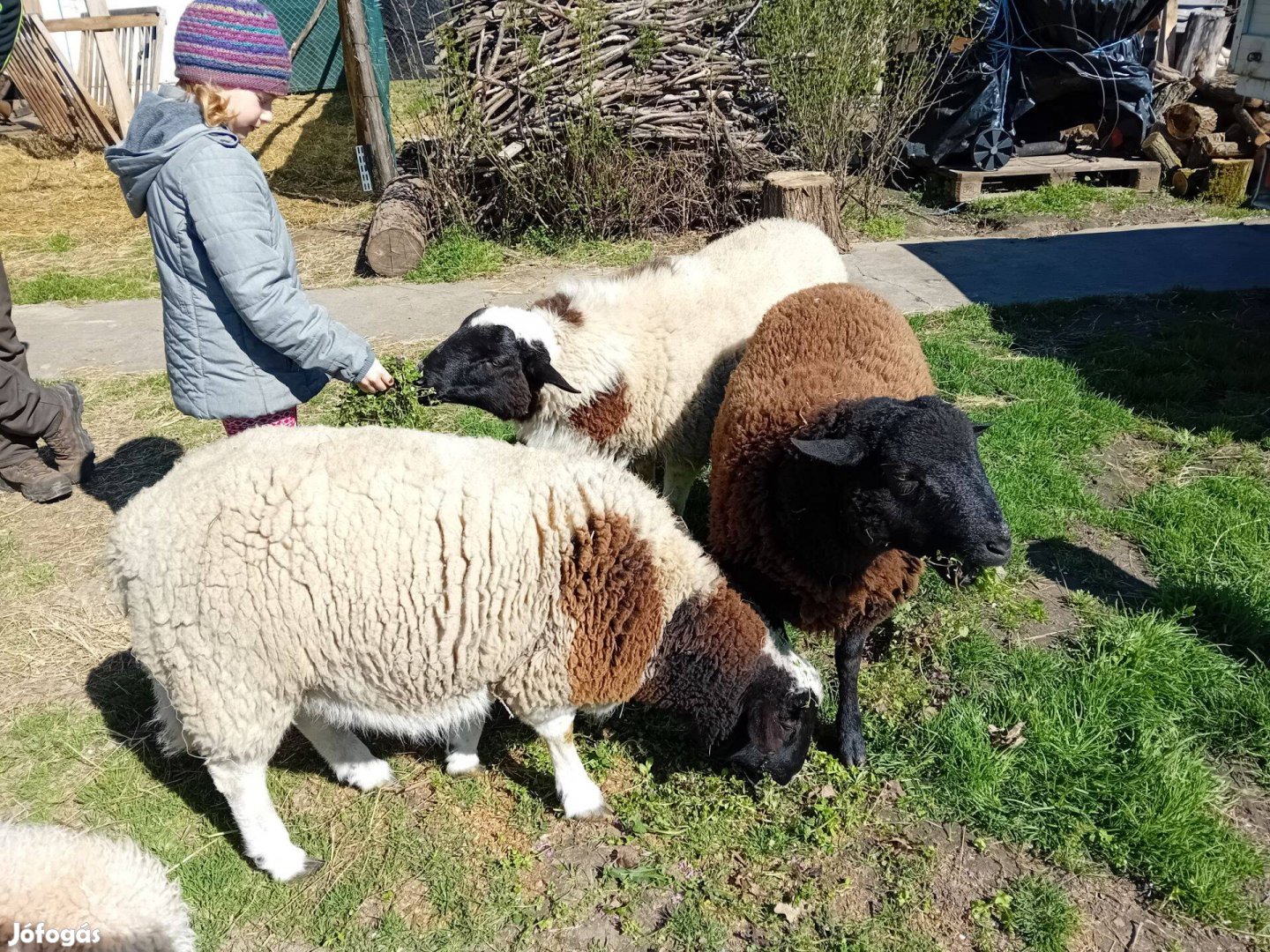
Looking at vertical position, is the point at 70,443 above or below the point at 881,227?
below

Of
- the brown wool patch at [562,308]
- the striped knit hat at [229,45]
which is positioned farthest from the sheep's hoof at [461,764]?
the striped knit hat at [229,45]

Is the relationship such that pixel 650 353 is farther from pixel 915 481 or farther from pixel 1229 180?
pixel 1229 180

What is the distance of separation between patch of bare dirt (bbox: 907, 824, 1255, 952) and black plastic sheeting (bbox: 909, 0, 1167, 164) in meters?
8.58

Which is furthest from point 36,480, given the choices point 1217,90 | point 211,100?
point 1217,90

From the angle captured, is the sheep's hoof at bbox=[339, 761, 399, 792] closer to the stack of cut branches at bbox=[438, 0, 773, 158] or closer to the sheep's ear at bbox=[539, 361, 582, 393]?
the sheep's ear at bbox=[539, 361, 582, 393]

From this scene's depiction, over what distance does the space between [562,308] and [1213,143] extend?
28.4 feet

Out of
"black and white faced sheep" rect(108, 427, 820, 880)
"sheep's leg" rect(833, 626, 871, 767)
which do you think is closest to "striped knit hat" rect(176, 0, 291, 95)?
"black and white faced sheep" rect(108, 427, 820, 880)

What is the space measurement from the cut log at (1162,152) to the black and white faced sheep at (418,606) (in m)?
9.45

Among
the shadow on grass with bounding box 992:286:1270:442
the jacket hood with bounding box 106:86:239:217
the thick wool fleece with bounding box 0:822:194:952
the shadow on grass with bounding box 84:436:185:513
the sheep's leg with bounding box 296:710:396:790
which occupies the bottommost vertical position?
the sheep's leg with bounding box 296:710:396:790

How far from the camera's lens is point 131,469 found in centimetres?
508

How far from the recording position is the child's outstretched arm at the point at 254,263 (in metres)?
2.76

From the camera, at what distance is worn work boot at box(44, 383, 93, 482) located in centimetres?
486

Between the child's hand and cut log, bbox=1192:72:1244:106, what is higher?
cut log, bbox=1192:72:1244:106

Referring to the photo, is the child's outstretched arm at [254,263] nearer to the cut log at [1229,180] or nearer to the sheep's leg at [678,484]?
the sheep's leg at [678,484]
